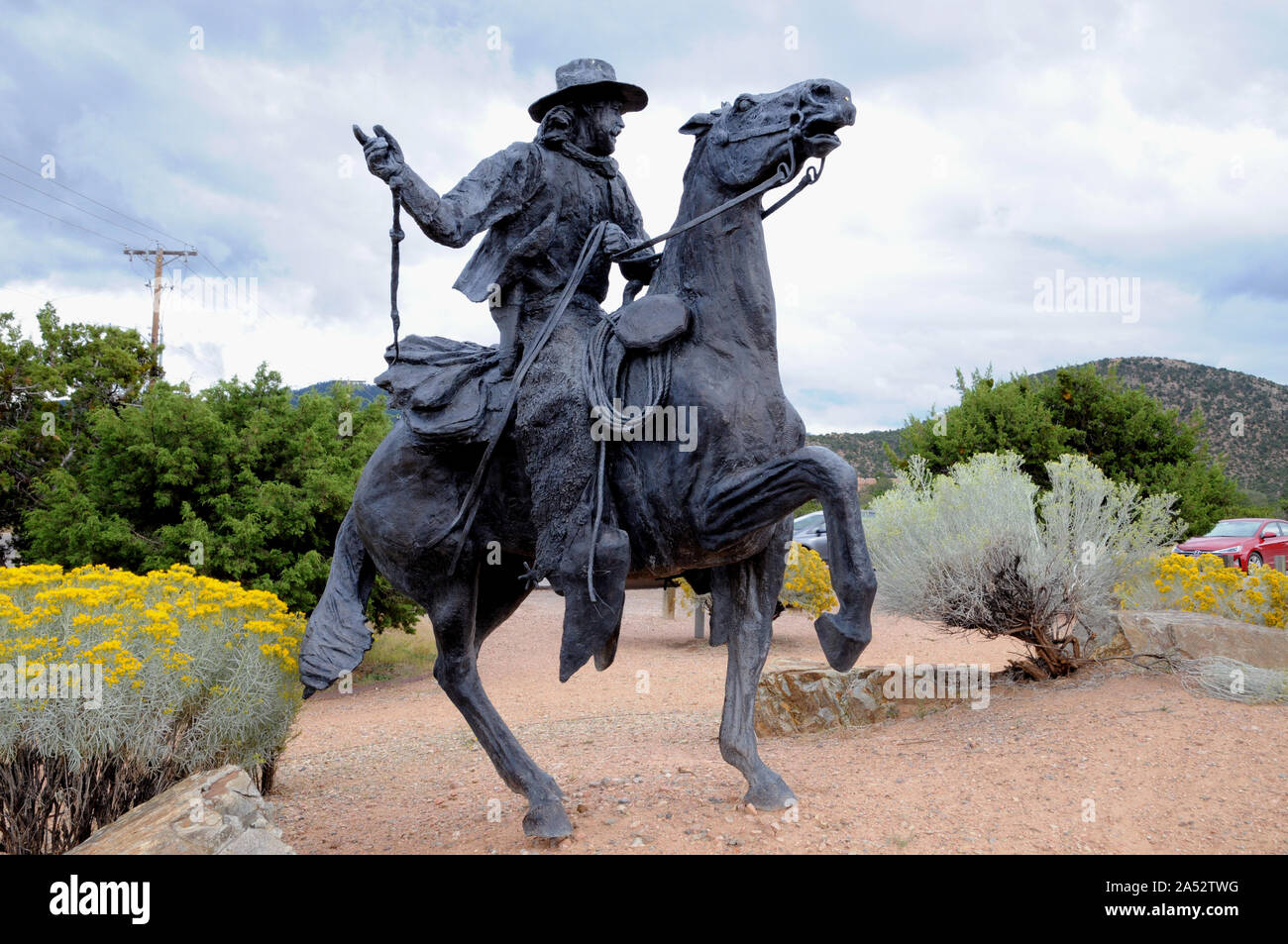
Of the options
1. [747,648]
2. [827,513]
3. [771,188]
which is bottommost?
[747,648]

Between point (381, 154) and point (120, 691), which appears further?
point (120, 691)

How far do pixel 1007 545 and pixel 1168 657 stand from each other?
1.51 m

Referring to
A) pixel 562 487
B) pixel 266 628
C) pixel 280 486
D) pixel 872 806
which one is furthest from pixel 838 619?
pixel 280 486

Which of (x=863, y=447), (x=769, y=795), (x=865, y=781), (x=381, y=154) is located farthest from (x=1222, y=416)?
(x=381, y=154)

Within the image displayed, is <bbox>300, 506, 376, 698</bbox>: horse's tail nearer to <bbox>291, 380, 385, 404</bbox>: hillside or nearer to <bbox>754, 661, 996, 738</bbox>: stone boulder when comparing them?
<bbox>754, 661, 996, 738</bbox>: stone boulder

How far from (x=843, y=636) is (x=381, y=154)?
2.69 metres

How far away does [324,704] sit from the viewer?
12047 mm

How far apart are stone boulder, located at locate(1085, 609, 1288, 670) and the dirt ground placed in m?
0.37

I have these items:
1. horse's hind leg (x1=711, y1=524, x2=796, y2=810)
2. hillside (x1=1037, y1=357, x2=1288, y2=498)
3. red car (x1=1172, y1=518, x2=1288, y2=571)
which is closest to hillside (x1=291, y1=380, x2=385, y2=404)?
horse's hind leg (x1=711, y1=524, x2=796, y2=810)

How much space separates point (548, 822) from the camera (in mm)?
4219

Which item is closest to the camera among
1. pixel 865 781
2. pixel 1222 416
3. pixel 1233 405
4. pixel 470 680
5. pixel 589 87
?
pixel 589 87

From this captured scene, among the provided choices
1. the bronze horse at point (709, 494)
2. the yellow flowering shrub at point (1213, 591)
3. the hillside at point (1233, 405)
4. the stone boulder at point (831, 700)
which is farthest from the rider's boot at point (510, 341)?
the hillside at point (1233, 405)

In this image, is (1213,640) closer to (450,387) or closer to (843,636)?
(843,636)

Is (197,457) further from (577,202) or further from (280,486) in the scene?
(577,202)
